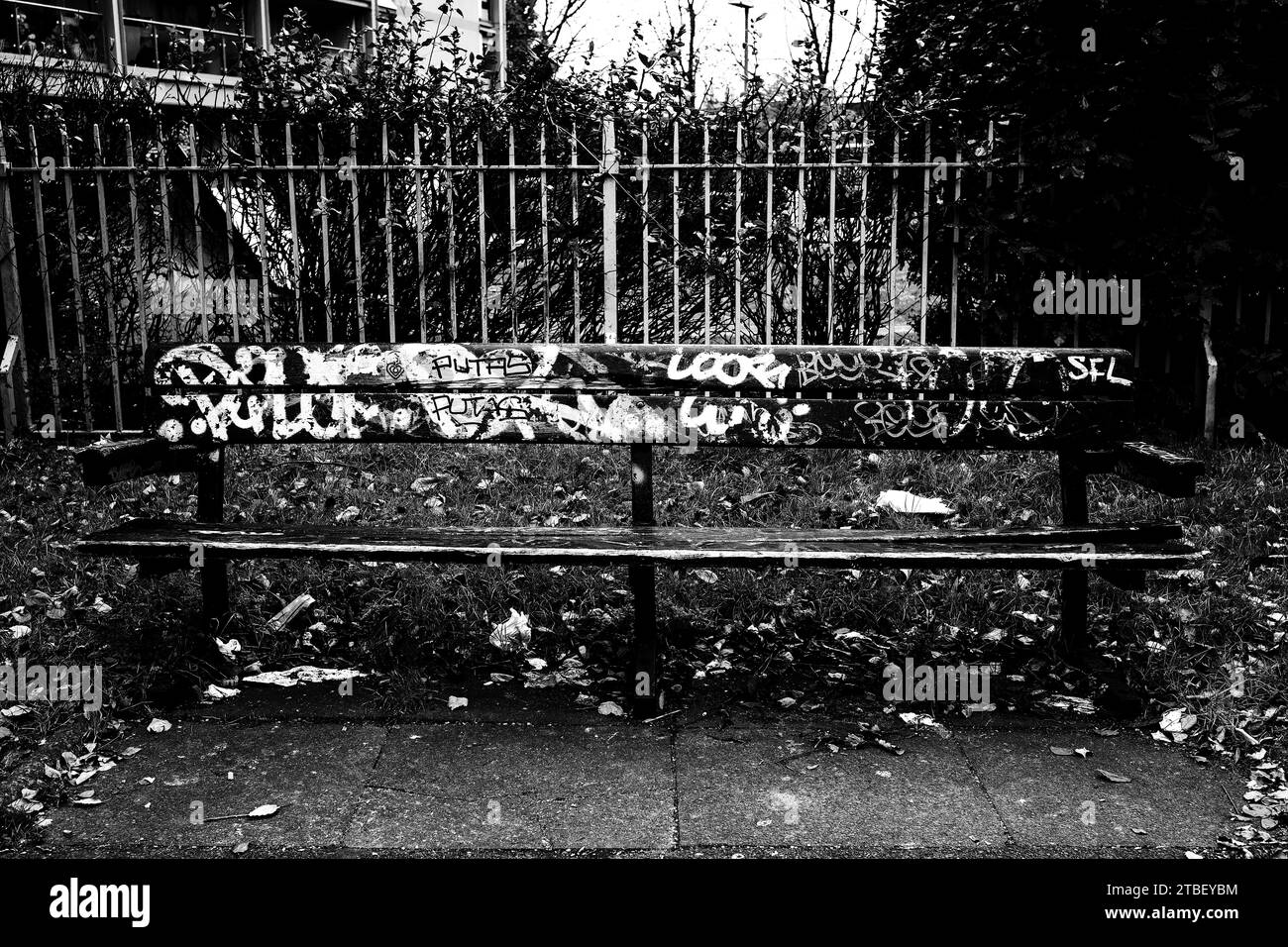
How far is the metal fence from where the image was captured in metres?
6.20

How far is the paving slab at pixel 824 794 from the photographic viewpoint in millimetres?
2678

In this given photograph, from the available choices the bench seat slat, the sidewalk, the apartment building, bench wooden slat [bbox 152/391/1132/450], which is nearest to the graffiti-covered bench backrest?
bench wooden slat [bbox 152/391/1132/450]

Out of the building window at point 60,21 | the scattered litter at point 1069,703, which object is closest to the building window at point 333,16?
the building window at point 60,21

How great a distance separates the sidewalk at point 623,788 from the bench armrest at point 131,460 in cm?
77

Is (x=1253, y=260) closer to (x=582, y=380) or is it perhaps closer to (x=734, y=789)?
(x=582, y=380)

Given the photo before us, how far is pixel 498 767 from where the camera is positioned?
3039mm

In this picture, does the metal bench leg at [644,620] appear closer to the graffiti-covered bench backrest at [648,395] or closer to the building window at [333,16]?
the graffiti-covered bench backrest at [648,395]

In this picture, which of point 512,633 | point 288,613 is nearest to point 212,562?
point 288,613

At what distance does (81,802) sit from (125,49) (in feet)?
48.8

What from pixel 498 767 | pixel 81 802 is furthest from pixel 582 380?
pixel 81 802

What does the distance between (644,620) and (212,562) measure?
1.44 metres

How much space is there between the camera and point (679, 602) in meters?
4.21

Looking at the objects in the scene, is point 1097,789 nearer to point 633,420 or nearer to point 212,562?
point 633,420

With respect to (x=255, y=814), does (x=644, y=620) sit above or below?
above
